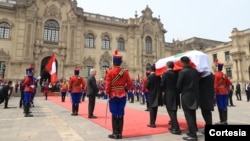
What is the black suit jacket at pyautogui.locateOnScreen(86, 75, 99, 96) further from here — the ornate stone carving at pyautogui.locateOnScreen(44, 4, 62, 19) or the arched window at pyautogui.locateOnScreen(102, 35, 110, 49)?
the arched window at pyautogui.locateOnScreen(102, 35, 110, 49)

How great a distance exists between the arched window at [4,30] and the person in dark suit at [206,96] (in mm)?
27100

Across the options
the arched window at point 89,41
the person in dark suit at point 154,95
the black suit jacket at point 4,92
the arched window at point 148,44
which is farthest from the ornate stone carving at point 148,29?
the person in dark suit at point 154,95

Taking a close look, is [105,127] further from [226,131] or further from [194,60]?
[226,131]

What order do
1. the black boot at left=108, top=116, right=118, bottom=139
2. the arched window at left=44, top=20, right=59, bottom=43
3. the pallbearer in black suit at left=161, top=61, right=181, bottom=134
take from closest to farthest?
the black boot at left=108, top=116, right=118, bottom=139, the pallbearer in black suit at left=161, top=61, right=181, bottom=134, the arched window at left=44, top=20, right=59, bottom=43

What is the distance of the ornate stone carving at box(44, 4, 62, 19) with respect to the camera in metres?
28.6

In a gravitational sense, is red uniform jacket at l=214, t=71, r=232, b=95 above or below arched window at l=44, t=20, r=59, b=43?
below

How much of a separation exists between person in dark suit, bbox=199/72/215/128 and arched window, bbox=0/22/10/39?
88.9 ft

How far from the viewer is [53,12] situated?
29.0 meters

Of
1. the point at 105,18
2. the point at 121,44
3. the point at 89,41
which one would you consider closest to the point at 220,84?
the point at 89,41

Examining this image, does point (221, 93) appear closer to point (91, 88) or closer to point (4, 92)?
point (91, 88)

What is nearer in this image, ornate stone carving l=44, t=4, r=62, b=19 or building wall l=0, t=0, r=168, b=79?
building wall l=0, t=0, r=168, b=79

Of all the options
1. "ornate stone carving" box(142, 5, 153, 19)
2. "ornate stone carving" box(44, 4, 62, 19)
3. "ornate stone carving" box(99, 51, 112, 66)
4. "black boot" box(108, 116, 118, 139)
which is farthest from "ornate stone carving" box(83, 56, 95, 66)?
"black boot" box(108, 116, 118, 139)

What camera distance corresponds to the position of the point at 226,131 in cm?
253

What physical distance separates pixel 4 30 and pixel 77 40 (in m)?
9.11
